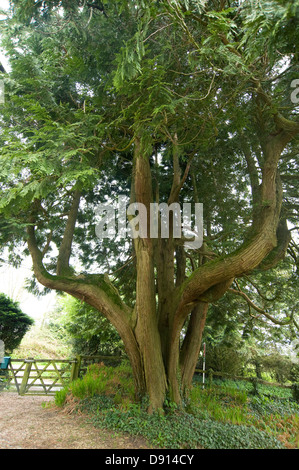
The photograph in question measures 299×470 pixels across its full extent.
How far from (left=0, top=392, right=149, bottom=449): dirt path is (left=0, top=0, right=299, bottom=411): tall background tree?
45.0 inches

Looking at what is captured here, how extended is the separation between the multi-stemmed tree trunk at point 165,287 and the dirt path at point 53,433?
1.08m

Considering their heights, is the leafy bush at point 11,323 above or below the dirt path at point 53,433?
above

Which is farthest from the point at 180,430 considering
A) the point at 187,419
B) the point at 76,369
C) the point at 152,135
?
the point at 152,135

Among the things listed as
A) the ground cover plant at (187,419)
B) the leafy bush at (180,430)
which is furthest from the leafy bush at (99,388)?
the leafy bush at (180,430)

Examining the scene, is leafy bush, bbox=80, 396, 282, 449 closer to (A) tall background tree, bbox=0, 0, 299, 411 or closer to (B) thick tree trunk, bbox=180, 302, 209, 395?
(A) tall background tree, bbox=0, 0, 299, 411

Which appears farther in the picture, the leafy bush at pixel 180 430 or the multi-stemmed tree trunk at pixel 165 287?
the multi-stemmed tree trunk at pixel 165 287

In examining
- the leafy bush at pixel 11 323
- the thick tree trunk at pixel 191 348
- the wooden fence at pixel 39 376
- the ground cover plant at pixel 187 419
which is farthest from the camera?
the leafy bush at pixel 11 323

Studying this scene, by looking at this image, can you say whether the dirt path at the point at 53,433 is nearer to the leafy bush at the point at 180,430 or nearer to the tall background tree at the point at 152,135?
the leafy bush at the point at 180,430

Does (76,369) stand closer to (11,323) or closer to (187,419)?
(11,323)

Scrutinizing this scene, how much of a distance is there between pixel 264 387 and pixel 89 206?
952 cm

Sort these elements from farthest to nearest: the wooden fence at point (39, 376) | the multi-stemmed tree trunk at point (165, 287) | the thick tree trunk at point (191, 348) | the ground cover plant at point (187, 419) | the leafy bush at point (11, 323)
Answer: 1. the leafy bush at point (11, 323)
2. the wooden fence at point (39, 376)
3. the thick tree trunk at point (191, 348)
4. the multi-stemmed tree trunk at point (165, 287)
5. the ground cover plant at point (187, 419)

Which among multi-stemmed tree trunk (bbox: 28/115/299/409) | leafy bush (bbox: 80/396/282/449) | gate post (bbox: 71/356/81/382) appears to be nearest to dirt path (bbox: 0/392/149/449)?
leafy bush (bbox: 80/396/282/449)

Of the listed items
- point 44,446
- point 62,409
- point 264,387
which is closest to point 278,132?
point 44,446

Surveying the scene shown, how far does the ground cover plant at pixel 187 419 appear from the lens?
4379 mm
